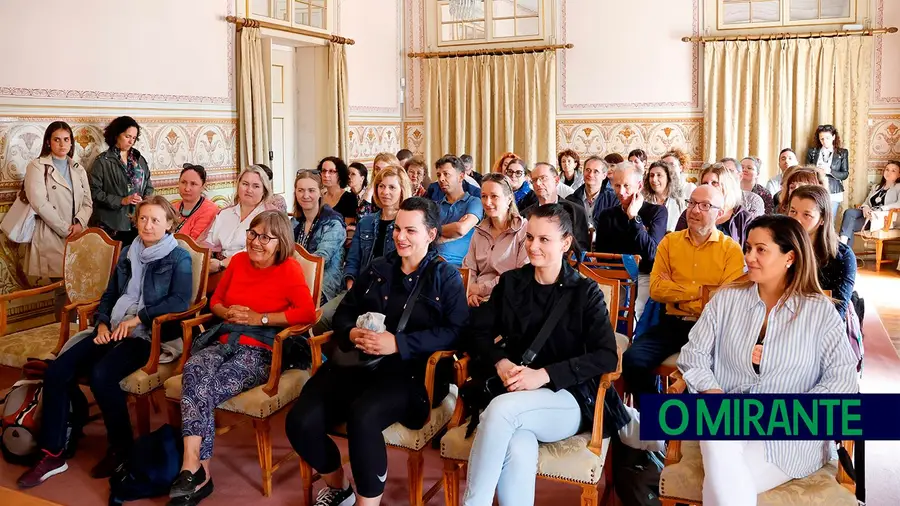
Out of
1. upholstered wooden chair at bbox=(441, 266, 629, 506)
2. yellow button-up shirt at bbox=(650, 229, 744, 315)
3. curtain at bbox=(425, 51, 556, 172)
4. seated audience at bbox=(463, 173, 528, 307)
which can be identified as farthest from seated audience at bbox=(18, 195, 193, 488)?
curtain at bbox=(425, 51, 556, 172)

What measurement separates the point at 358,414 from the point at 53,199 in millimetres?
3672

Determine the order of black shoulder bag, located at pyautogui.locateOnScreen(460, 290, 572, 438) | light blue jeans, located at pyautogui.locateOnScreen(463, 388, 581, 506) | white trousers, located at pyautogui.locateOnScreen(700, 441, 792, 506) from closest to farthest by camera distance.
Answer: white trousers, located at pyautogui.locateOnScreen(700, 441, 792, 506) < light blue jeans, located at pyautogui.locateOnScreen(463, 388, 581, 506) < black shoulder bag, located at pyautogui.locateOnScreen(460, 290, 572, 438)

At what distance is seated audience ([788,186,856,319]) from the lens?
11.0ft

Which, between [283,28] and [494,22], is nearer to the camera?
[283,28]

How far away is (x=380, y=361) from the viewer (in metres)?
3.01

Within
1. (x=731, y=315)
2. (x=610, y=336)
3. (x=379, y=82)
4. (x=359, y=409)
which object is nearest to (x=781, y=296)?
(x=731, y=315)

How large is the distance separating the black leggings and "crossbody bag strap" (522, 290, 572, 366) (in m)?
0.43

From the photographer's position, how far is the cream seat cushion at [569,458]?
2.49 m

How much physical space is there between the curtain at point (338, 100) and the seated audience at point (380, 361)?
5394 mm

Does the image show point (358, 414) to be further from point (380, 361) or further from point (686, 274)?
point (686, 274)

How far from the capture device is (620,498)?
294 cm

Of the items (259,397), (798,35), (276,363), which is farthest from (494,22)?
(259,397)

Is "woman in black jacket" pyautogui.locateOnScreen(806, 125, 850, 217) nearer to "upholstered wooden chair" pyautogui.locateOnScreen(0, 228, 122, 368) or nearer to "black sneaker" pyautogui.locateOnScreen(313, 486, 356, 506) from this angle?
"black sneaker" pyautogui.locateOnScreen(313, 486, 356, 506)

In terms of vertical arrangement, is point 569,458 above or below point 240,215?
below
